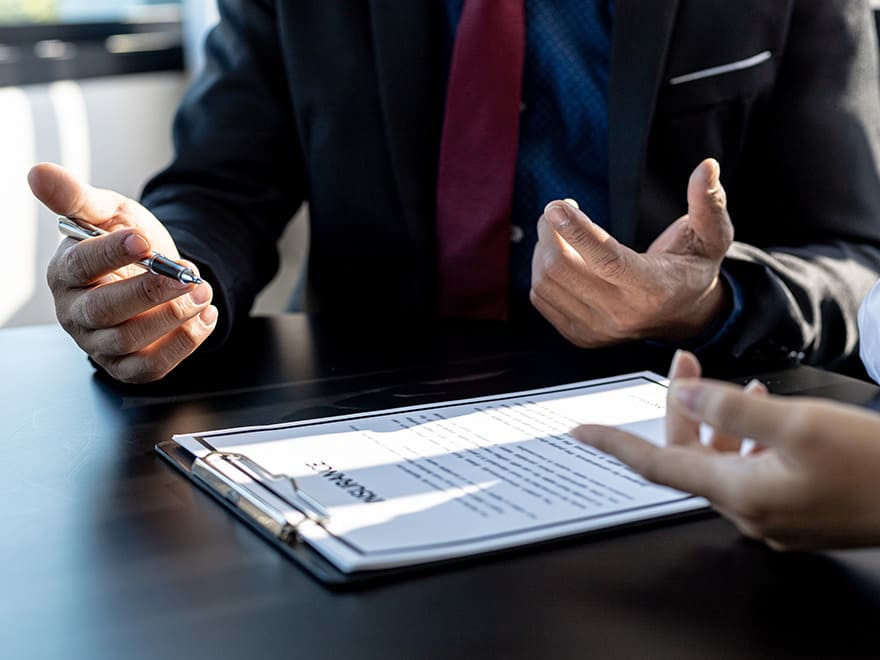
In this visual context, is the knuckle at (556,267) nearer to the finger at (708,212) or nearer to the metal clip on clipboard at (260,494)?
the finger at (708,212)

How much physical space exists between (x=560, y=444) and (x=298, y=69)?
0.80 m

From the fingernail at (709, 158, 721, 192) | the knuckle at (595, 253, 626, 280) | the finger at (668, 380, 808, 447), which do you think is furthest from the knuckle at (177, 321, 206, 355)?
the finger at (668, 380, 808, 447)

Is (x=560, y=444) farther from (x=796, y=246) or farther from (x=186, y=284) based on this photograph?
(x=796, y=246)

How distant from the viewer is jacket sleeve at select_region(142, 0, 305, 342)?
4.23 ft

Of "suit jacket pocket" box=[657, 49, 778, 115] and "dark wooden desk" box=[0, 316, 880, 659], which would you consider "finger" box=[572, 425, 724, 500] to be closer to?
"dark wooden desk" box=[0, 316, 880, 659]

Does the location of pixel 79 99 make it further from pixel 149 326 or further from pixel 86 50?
pixel 149 326

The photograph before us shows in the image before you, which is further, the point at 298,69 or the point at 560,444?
the point at 298,69

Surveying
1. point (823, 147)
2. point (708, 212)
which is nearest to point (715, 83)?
point (823, 147)

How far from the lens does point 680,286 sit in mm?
968

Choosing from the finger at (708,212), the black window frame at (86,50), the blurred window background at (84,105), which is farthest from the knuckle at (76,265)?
the black window frame at (86,50)

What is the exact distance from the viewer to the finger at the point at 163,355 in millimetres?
915

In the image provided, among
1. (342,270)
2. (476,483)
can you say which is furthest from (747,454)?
(342,270)

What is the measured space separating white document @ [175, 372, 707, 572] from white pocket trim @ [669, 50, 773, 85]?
1.84ft

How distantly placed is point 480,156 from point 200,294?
504mm
